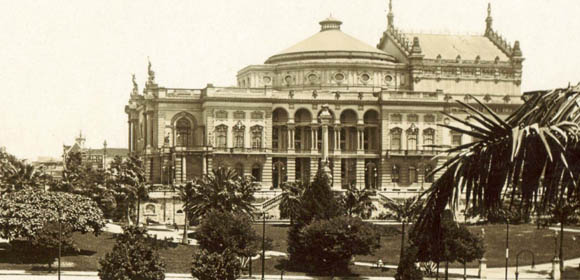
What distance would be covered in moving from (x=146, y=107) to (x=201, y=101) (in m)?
9.60

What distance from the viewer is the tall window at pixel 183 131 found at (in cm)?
12312

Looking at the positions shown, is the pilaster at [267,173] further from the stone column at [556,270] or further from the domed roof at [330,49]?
the stone column at [556,270]

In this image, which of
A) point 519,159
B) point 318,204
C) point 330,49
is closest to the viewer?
point 519,159

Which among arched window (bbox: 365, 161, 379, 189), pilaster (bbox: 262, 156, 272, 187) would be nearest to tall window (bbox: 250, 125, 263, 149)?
pilaster (bbox: 262, 156, 272, 187)

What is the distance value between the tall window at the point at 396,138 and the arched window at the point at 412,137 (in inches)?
53.4

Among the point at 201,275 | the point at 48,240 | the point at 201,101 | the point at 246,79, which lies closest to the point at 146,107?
the point at 201,101

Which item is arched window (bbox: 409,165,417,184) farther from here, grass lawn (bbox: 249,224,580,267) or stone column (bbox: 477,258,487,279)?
stone column (bbox: 477,258,487,279)

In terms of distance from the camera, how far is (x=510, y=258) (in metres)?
76.0

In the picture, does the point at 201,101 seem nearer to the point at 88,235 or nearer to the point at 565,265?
the point at 88,235

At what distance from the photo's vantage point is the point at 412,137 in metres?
127

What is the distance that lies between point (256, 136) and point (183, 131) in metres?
11.1

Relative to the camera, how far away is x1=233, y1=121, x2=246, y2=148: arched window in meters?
121

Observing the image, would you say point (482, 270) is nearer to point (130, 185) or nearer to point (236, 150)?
point (130, 185)

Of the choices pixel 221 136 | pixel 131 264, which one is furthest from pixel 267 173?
pixel 131 264
